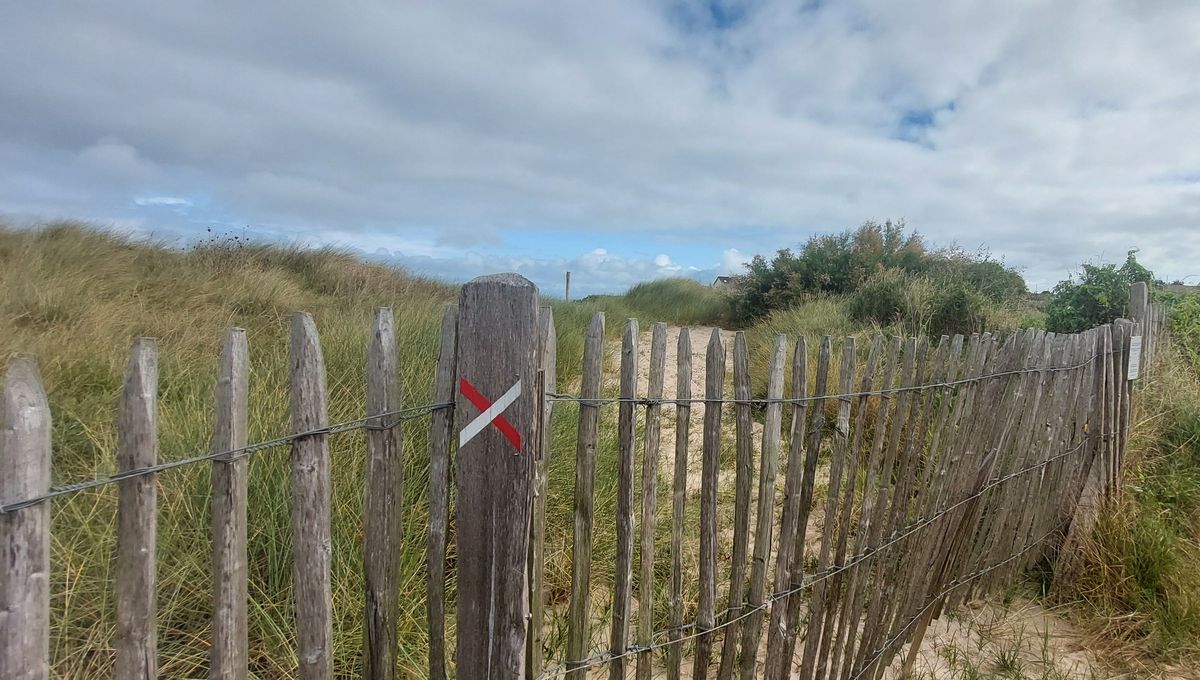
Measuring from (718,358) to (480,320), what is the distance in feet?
2.86

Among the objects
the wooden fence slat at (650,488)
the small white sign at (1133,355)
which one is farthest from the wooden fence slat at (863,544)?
the small white sign at (1133,355)

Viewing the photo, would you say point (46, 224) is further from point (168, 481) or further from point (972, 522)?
point (972, 522)

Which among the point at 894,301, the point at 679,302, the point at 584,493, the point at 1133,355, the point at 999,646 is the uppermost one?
the point at 679,302

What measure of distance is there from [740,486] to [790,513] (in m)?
0.33

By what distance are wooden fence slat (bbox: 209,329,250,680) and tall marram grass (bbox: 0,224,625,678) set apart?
0.98m

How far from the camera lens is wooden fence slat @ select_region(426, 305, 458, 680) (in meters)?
1.52

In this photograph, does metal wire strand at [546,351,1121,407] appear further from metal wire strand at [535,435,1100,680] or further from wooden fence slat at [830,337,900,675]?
metal wire strand at [535,435,1100,680]

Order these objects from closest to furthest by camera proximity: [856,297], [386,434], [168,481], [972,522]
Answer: [386,434] → [168,481] → [972,522] → [856,297]

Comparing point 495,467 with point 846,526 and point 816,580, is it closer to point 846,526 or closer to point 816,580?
point 816,580

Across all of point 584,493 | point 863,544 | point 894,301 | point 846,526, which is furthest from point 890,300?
point 584,493

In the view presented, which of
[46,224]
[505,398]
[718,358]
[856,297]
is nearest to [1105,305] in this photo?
[856,297]

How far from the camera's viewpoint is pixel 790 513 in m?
2.34

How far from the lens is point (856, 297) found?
1165cm

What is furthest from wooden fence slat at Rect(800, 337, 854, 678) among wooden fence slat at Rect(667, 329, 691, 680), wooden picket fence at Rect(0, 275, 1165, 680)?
wooden fence slat at Rect(667, 329, 691, 680)
